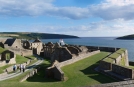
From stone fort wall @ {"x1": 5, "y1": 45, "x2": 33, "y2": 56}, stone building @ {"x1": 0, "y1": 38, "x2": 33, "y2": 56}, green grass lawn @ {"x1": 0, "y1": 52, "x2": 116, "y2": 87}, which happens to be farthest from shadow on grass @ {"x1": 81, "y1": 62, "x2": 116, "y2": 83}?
stone building @ {"x1": 0, "y1": 38, "x2": 33, "y2": 56}

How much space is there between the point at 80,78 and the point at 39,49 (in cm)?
4480

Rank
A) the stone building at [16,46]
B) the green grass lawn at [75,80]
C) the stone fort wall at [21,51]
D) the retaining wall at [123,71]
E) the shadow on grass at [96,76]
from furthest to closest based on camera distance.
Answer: the stone building at [16,46] < the stone fort wall at [21,51] < the shadow on grass at [96,76] < the retaining wall at [123,71] < the green grass lawn at [75,80]

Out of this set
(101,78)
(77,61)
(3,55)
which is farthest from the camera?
(3,55)

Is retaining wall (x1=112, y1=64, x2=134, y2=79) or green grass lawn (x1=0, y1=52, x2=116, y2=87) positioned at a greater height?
retaining wall (x1=112, y1=64, x2=134, y2=79)

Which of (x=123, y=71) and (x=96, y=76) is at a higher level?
(x=123, y=71)

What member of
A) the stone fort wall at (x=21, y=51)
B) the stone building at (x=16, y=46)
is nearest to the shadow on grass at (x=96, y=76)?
the stone fort wall at (x=21, y=51)

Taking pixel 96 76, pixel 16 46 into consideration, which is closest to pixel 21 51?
pixel 16 46

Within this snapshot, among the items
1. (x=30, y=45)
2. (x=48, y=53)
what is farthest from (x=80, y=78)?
(x=30, y=45)

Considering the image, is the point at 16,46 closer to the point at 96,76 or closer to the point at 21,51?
the point at 21,51

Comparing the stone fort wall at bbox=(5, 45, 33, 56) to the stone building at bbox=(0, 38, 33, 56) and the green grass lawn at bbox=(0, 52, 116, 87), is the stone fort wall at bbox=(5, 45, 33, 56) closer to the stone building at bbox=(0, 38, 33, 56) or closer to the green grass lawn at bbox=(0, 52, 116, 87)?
the stone building at bbox=(0, 38, 33, 56)

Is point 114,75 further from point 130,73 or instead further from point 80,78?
point 80,78

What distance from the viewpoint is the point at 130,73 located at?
19031 millimetres

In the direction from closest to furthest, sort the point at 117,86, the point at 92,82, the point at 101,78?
the point at 117,86 → the point at 92,82 → the point at 101,78

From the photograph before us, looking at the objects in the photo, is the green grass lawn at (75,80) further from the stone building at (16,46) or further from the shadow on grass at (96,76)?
the stone building at (16,46)
